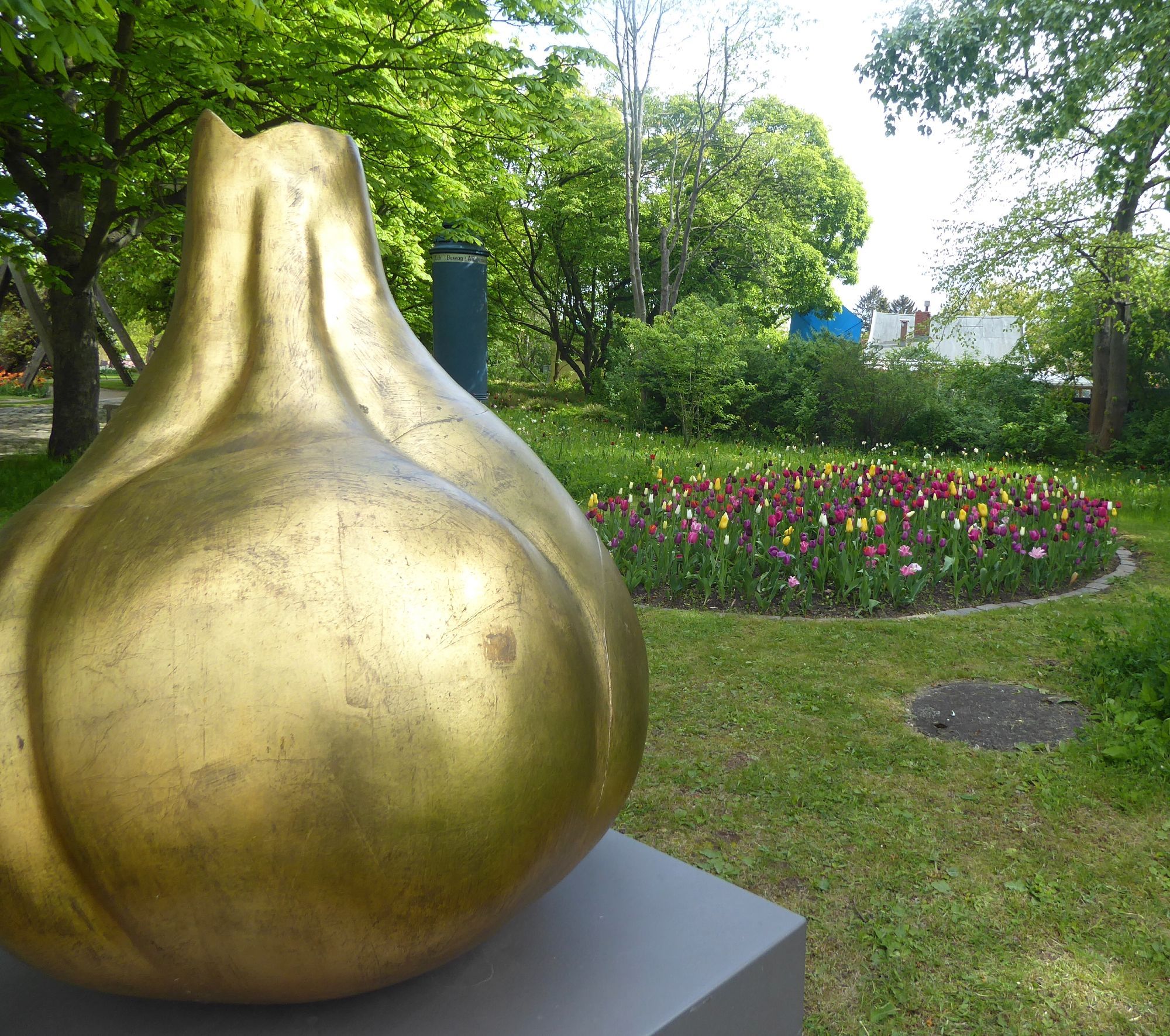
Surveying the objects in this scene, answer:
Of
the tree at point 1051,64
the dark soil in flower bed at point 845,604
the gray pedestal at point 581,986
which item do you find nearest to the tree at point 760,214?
the tree at point 1051,64

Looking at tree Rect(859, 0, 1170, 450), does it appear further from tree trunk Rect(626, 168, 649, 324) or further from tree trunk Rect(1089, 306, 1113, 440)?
tree trunk Rect(626, 168, 649, 324)

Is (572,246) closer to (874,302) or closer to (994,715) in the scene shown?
(994,715)

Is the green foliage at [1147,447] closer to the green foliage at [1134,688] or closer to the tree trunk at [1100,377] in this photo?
the tree trunk at [1100,377]

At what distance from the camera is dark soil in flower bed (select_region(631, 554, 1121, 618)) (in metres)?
7.22

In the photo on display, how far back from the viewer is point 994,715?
527 cm

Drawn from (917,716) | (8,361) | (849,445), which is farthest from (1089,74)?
(8,361)

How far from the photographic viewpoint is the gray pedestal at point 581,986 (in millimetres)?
1784

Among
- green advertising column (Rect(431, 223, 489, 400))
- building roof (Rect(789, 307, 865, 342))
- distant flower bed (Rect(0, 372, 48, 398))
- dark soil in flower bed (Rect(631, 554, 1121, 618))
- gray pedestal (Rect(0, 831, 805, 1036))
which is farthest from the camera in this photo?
building roof (Rect(789, 307, 865, 342))

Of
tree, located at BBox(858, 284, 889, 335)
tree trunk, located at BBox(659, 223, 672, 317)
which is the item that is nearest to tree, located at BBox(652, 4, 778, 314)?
tree trunk, located at BBox(659, 223, 672, 317)

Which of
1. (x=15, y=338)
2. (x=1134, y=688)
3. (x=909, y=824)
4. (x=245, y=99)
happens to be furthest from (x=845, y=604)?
(x=15, y=338)

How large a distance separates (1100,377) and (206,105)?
1678cm

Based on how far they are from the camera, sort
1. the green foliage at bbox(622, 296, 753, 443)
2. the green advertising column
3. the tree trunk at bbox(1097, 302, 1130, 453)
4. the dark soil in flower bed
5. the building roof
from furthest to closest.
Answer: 1. the building roof
2. the green foliage at bbox(622, 296, 753, 443)
3. the tree trunk at bbox(1097, 302, 1130, 453)
4. the green advertising column
5. the dark soil in flower bed

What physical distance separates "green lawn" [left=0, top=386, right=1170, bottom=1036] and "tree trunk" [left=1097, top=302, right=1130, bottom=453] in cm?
1236

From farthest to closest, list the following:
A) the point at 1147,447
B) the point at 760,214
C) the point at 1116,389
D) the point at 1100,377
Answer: the point at 760,214, the point at 1100,377, the point at 1116,389, the point at 1147,447
